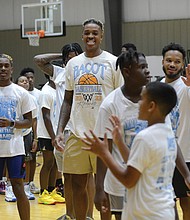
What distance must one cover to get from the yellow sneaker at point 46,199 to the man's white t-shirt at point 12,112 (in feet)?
5.89

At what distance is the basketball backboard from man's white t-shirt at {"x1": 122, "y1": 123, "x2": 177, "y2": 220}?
11142 mm

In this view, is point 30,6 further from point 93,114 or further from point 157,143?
point 157,143

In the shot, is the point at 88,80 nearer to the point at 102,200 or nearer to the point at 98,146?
the point at 102,200

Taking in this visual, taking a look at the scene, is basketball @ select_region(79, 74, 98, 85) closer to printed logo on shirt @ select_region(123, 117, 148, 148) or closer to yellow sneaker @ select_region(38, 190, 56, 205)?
printed logo on shirt @ select_region(123, 117, 148, 148)

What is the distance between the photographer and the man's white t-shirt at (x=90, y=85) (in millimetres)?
4059

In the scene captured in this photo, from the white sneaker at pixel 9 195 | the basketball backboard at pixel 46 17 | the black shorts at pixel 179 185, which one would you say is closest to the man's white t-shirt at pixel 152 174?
the black shorts at pixel 179 185

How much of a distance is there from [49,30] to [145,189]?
38.2 feet

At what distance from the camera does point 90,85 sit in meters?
4.07

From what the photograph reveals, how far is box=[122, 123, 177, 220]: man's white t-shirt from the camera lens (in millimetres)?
2475

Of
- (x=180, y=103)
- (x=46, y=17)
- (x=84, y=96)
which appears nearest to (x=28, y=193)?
(x=84, y=96)

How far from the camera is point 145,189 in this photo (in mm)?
2527

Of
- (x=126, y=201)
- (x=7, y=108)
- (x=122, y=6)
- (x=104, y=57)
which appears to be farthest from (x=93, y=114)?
(x=122, y=6)

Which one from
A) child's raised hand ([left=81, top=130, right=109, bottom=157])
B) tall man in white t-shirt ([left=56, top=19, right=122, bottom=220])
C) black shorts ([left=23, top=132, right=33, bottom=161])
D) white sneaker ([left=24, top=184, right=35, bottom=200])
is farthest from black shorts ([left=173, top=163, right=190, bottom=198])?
black shorts ([left=23, top=132, right=33, bottom=161])

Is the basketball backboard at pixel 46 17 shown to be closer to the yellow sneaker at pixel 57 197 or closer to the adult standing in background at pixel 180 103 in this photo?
the yellow sneaker at pixel 57 197
